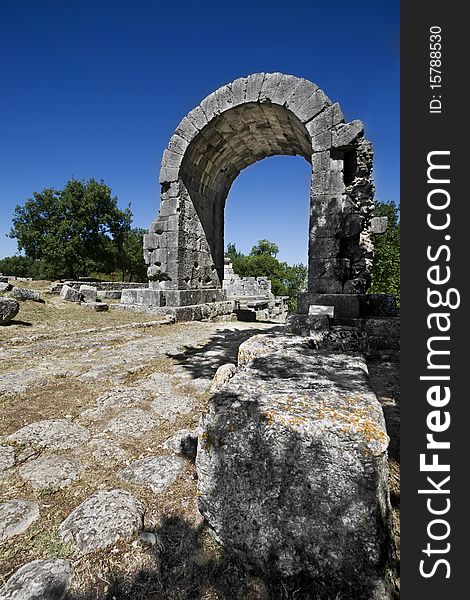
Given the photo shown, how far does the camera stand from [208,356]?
4.54m

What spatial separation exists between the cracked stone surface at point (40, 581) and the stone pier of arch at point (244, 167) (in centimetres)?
390

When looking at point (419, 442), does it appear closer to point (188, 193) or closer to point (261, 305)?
point (188, 193)

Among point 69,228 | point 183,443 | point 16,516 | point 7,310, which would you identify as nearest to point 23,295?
point 7,310

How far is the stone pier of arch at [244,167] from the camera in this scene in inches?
185

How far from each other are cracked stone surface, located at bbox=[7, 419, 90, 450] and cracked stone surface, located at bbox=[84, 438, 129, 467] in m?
0.09

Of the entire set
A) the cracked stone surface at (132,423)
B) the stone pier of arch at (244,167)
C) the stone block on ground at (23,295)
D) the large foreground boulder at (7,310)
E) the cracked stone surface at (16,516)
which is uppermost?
the stone pier of arch at (244,167)

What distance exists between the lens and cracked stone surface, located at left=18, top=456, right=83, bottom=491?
1.77 metres

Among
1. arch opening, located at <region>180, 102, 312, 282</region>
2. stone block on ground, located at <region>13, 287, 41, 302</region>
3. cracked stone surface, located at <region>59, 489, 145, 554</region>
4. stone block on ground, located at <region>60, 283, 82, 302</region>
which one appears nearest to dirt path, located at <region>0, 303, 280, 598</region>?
cracked stone surface, located at <region>59, 489, 145, 554</region>

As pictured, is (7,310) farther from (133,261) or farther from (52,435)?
(133,261)

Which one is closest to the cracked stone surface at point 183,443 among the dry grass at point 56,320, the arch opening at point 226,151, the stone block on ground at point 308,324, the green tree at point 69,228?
the stone block on ground at point 308,324

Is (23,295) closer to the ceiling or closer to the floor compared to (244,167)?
closer to the floor

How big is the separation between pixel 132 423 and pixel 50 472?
2.18 feet

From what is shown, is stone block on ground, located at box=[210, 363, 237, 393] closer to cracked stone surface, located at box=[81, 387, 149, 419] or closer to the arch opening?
cracked stone surface, located at box=[81, 387, 149, 419]

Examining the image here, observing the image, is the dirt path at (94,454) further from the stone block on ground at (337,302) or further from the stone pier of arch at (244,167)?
the stone pier of arch at (244,167)
